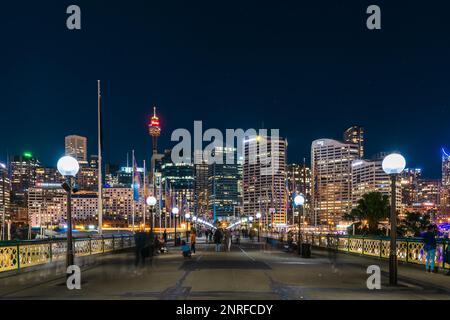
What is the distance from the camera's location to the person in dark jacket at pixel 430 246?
64.8 ft

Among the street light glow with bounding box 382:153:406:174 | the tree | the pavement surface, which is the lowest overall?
the tree

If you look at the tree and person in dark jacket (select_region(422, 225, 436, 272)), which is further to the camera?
the tree

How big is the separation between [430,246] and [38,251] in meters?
14.7

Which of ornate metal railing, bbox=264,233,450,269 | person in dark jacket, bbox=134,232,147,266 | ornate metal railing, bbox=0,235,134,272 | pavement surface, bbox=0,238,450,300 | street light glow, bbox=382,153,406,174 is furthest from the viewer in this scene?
person in dark jacket, bbox=134,232,147,266

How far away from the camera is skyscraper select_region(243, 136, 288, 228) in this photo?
121750mm

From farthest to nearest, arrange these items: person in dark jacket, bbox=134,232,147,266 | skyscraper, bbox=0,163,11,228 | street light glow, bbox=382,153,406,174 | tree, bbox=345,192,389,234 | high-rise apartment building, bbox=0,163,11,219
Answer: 1. high-rise apartment building, bbox=0,163,11,219
2. skyscraper, bbox=0,163,11,228
3. tree, bbox=345,192,389,234
4. person in dark jacket, bbox=134,232,147,266
5. street light glow, bbox=382,153,406,174

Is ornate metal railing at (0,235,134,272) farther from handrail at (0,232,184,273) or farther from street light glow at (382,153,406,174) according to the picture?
street light glow at (382,153,406,174)

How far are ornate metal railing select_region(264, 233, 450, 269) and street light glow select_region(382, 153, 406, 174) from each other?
14.7 ft

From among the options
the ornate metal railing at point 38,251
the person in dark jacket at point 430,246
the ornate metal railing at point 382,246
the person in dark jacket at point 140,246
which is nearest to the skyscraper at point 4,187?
the ornate metal railing at point 38,251

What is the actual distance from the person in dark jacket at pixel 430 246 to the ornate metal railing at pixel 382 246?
39cm

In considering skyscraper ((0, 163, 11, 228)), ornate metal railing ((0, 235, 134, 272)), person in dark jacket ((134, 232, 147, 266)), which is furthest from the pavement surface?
skyscraper ((0, 163, 11, 228))

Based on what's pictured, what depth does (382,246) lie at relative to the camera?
2769cm

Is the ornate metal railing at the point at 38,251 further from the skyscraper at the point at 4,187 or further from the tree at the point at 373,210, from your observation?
the tree at the point at 373,210

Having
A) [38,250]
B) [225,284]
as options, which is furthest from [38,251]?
[225,284]
